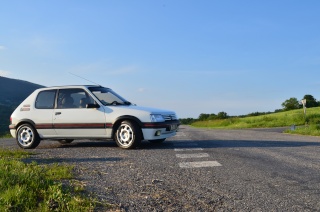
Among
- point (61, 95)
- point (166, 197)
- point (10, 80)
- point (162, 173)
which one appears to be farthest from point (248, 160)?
point (10, 80)

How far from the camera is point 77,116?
30.3 ft

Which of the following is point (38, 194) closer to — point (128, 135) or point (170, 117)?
point (128, 135)

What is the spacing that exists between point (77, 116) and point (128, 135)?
158cm

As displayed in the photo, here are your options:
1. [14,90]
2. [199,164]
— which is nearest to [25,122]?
[199,164]

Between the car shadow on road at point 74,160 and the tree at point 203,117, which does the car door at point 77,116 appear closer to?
the car shadow on road at point 74,160

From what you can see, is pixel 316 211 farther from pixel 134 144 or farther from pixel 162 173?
pixel 134 144

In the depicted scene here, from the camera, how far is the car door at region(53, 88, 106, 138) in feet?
29.7

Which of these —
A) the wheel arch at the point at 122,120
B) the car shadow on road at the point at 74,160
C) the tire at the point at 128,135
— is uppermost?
the wheel arch at the point at 122,120

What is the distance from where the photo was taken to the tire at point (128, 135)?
8.61 m

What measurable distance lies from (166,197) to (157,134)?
16.9ft

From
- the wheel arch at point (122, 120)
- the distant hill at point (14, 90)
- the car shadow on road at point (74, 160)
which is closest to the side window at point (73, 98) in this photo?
the wheel arch at point (122, 120)

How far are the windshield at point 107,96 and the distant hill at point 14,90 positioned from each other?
79.7m

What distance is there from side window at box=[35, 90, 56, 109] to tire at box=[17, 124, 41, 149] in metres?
0.66

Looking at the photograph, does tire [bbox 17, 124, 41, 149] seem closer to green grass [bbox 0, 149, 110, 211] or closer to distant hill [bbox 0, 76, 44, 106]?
green grass [bbox 0, 149, 110, 211]
